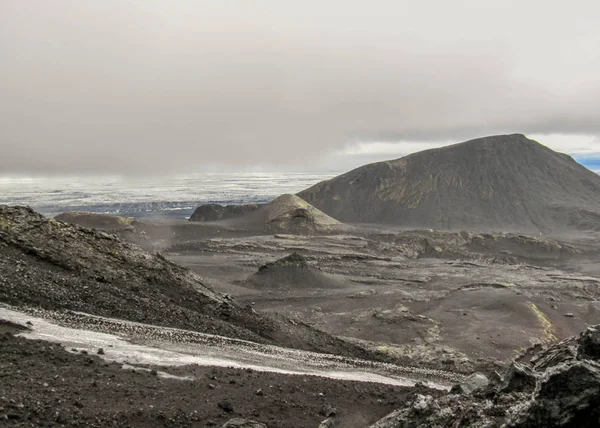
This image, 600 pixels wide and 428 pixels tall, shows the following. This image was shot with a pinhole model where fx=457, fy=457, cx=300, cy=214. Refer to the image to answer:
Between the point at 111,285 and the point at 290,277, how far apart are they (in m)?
32.6

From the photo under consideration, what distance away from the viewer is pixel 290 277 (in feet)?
184

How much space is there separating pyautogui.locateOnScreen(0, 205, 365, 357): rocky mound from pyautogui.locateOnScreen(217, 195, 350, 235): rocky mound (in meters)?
76.4

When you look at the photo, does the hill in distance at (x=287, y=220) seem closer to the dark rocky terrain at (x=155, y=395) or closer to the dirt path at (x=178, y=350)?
the dirt path at (x=178, y=350)

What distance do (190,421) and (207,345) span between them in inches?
357

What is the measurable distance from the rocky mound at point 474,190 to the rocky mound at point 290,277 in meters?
81.0

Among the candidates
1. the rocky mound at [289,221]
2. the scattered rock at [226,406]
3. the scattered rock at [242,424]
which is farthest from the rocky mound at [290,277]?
the rocky mound at [289,221]

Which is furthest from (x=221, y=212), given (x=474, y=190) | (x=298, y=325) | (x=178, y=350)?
(x=178, y=350)

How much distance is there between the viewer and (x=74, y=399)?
1098 cm

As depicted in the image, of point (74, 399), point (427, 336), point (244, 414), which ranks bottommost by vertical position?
point (427, 336)

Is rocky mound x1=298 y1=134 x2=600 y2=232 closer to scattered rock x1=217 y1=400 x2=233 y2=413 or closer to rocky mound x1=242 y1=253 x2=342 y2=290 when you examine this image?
rocky mound x1=242 y1=253 x2=342 y2=290

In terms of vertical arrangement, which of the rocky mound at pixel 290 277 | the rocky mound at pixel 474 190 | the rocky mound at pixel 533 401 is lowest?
the rocky mound at pixel 290 277

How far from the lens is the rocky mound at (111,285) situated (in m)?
21.4

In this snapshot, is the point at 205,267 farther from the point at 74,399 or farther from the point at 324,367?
the point at 74,399

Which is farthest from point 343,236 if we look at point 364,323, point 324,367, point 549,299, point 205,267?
point 324,367
